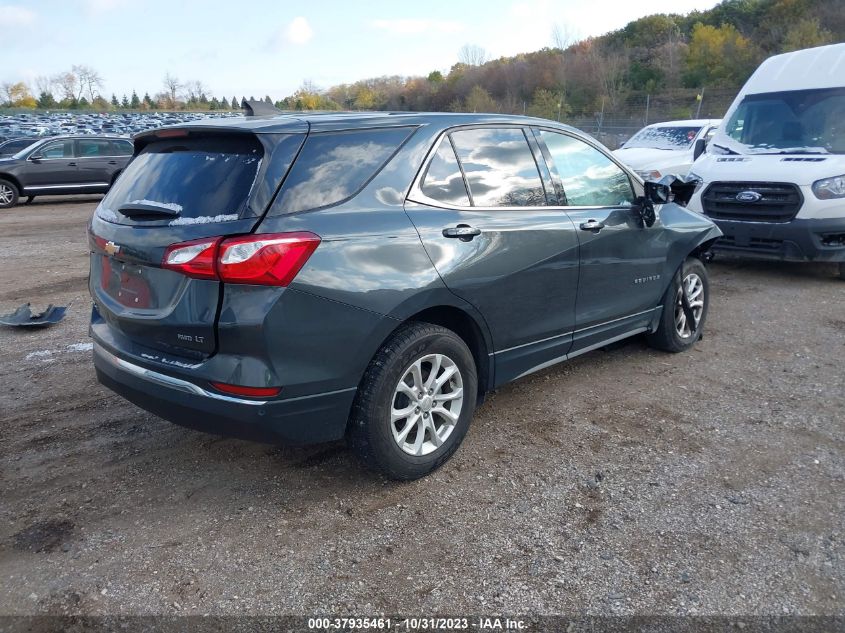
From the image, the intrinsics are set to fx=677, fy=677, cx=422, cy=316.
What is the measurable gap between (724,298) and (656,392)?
10.2ft

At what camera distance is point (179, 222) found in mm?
2973

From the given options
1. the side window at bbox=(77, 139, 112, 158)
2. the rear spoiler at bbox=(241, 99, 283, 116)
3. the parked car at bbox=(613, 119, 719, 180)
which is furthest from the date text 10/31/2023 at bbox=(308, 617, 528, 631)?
the side window at bbox=(77, 139, 112, 158)

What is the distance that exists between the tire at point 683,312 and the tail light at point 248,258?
329 cm

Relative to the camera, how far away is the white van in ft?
24.3

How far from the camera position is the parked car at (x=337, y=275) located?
2863mm

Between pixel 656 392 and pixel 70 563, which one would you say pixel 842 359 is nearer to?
pixel 656 392

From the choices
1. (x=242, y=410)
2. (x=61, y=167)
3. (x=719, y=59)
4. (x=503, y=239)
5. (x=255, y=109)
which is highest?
(x=719, y=59)

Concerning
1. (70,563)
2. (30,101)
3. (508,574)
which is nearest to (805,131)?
(508,574)

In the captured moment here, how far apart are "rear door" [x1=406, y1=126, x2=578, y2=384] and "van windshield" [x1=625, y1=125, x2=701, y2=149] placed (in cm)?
1004

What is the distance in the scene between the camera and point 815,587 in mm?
2668

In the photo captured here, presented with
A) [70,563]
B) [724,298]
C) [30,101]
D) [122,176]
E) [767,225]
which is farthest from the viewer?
[30,101]

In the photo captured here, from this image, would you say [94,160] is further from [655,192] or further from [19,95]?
[19,95]

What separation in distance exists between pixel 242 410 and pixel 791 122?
8025 mm

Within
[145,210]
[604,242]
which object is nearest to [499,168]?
[604,242]
